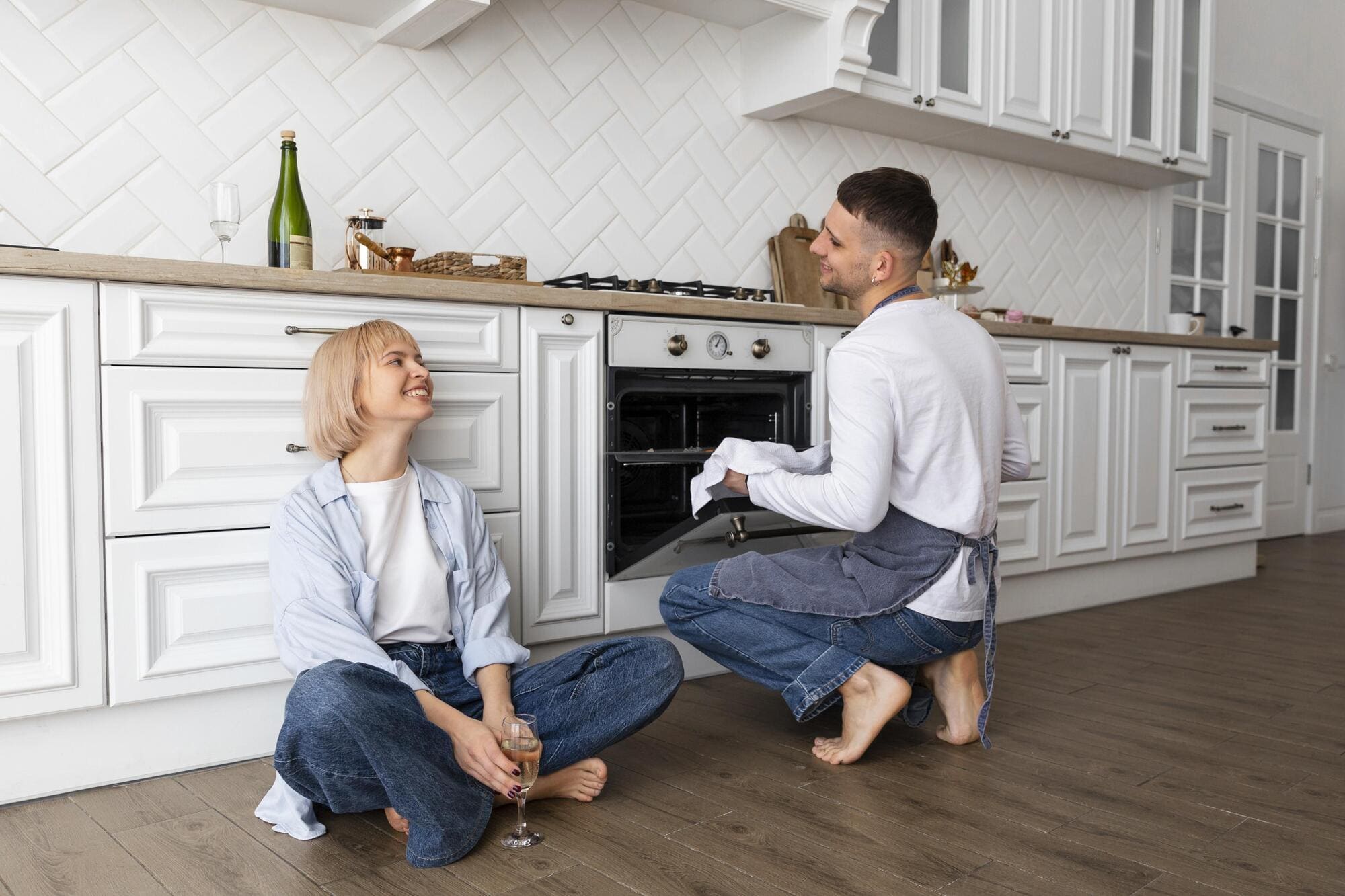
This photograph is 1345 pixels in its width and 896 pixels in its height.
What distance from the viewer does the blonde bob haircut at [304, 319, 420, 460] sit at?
6.27 feet

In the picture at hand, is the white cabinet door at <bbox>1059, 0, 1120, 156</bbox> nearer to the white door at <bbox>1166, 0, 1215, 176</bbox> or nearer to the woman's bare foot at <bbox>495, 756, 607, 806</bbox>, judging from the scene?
the white door at <bbox>1166, 0, 1215, 176</bbox>

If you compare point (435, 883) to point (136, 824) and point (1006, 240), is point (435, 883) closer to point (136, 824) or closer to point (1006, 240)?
point (136, 824)

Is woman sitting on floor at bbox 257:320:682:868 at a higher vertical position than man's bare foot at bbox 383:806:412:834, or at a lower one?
higher

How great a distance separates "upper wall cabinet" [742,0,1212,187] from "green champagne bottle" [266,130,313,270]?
4.94ft

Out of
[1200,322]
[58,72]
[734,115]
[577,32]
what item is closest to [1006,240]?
[1200,322]

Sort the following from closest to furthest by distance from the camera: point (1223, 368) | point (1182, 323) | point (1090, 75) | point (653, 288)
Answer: point (653, 288)
point (1090, 75)
point (1223, 368)
point (1182, 323)

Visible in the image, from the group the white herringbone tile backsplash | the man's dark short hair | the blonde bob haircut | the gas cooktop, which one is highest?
the white herringbone tile backsplash

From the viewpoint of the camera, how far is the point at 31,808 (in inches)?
72.0

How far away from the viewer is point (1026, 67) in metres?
3.70

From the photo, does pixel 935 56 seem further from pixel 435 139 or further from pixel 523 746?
pixel 523 746

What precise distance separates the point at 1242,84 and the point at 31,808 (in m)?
5.63

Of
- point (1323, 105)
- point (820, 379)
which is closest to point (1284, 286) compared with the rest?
point (1323, 105)

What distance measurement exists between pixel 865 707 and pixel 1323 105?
528 cm

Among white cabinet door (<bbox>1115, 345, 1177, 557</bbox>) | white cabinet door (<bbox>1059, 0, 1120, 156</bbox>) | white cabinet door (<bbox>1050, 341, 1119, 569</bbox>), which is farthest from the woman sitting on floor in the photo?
white cabinet door (<bbox>1059, 0, 1120, 156</bbox>)
